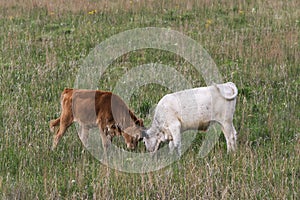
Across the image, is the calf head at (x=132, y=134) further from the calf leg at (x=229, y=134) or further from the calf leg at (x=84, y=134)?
the calf leg at (x=229, y=134)

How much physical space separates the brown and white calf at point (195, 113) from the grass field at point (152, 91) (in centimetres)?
27

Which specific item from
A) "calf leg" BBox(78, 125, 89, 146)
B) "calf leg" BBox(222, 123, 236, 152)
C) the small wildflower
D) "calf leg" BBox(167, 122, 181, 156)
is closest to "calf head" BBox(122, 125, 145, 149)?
"calf leg" BBox(167, 122, 181, 156)

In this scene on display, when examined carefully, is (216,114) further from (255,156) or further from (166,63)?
(166,63)

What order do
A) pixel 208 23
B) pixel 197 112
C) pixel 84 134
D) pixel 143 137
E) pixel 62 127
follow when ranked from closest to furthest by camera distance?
pixel 197 112 < pixel 143 137 < pixel 62 127 < pixel 84 134 < pixel 208 23

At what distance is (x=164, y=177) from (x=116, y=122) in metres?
1.61

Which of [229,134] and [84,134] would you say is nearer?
[229,134]

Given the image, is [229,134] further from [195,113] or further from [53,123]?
[53,123]

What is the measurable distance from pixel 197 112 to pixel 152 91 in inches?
99.0

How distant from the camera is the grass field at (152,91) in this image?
5789 mm

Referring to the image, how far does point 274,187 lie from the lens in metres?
5.69

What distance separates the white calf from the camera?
7270mm

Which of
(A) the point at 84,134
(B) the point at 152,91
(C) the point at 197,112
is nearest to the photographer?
(C) the point at 197,112

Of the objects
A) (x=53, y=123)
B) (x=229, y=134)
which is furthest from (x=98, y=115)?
(x=229, y=134)

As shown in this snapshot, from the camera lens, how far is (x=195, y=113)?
23.9ft
